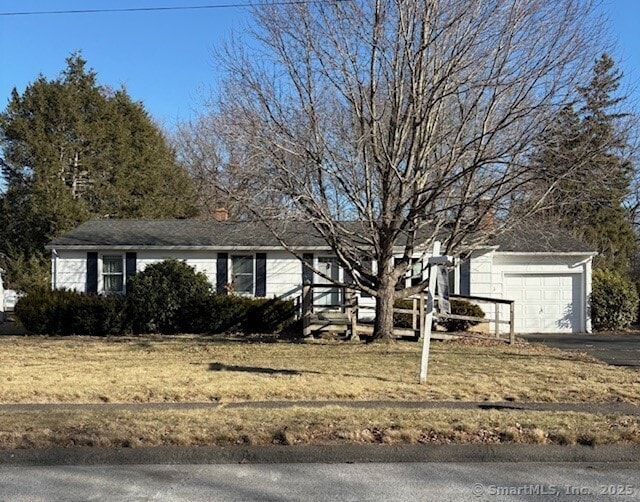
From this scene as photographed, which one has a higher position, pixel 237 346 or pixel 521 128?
pixel 521 128

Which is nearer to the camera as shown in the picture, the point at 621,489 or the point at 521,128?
the point at 621,489

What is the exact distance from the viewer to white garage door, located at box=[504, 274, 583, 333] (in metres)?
21.1

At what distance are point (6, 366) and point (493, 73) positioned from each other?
1104cm

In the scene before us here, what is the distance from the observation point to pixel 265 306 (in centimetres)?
1933

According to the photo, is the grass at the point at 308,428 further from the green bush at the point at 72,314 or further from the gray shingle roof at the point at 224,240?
the gray shingle roof at the point at 224,240

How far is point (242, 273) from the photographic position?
21.3 m

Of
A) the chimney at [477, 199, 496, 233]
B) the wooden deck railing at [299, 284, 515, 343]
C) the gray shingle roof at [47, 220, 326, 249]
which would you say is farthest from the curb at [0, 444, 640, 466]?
the gray shingle roof at [47, 220, 326, 249]

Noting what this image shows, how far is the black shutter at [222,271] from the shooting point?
21109mm

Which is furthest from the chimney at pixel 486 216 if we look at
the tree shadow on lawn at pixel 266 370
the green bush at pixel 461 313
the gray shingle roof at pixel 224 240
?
the tree shadow on lawn at pixel 266 370

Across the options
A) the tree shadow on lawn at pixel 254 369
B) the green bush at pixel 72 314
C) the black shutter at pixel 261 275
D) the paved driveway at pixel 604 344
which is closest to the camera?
the tree shadow on lawn at pixel 254 369

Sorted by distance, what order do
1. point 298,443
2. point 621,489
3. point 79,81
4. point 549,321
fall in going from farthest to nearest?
point 79,81 → point 549,321 → point 298,443 → point 621,489

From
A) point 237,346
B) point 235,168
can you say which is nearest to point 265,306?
point 237,346

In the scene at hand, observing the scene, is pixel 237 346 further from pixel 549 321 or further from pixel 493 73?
pixel 549 321

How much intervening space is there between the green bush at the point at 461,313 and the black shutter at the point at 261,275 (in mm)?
5739
